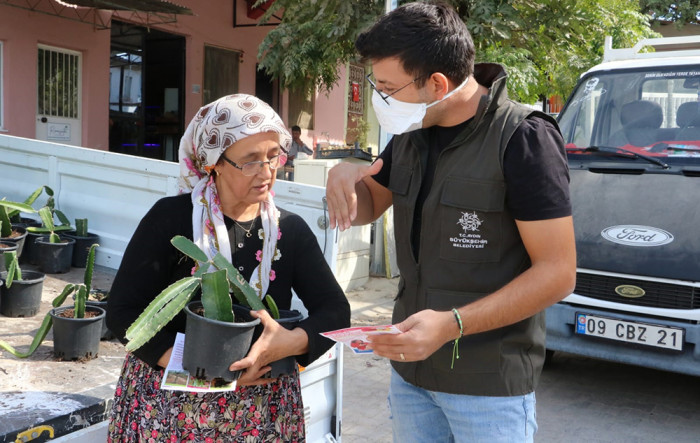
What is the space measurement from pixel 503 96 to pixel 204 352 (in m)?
1.11

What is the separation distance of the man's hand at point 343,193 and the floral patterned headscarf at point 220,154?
0.29 m

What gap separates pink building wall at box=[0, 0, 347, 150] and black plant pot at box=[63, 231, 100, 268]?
5187mm

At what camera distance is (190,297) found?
6.58 feet

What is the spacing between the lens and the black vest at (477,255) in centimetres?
187

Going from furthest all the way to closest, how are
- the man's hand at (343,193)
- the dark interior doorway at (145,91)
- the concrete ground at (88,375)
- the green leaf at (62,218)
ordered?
the dark interior doorway at (145,91), the green leaf at (62,218), the concrete ground at (88,375), the man's hand at (343,193)

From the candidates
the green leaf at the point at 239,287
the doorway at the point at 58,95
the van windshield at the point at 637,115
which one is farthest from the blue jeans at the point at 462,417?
the doorway at the point at 58,95

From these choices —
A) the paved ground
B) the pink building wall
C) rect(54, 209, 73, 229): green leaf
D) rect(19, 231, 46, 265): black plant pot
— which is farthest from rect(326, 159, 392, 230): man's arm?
the pink building wall

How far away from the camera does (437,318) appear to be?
1.76 meters

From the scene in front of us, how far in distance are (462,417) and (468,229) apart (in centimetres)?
53

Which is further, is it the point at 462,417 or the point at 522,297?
the point at 462,417

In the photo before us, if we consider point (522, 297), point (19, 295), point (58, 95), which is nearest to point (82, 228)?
point (19, 295)

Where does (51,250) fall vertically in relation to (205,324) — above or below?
below

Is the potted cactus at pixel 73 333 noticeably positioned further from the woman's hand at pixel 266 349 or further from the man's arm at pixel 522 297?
the man's arm at pixel 522 297

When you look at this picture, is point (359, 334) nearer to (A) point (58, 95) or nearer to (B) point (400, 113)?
(B) point (400, 113)
